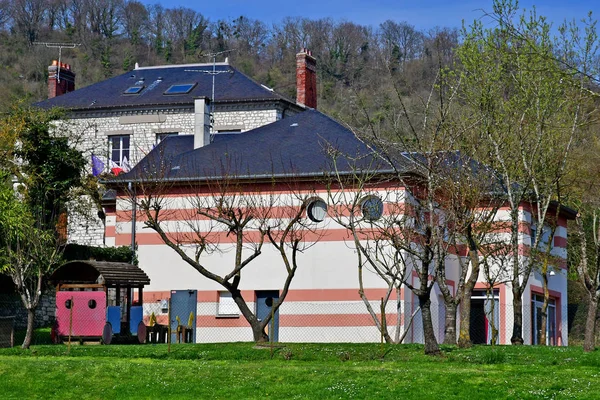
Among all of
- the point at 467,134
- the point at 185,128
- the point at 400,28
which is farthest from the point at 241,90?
the point at 400,28

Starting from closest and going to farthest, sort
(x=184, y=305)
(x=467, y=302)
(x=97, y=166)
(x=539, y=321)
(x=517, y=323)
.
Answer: (x=467, y=302), (x=517, y=323), (x=184, y=305), (x=539, y=321), (x=97, y=166)

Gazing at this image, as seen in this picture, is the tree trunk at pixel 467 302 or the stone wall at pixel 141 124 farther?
the stone wall at pixel 141 124

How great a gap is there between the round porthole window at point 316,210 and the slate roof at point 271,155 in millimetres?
1055

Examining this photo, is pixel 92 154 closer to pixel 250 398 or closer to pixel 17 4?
pixel 250 398

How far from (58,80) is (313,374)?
46174mm

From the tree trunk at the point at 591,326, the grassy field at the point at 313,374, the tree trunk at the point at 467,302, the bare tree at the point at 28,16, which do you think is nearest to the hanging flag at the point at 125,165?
the grassy field at the point at 313,374

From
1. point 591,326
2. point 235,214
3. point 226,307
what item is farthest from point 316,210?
point 591,326

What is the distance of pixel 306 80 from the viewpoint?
5441cm

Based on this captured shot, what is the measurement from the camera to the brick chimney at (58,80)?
201 ft

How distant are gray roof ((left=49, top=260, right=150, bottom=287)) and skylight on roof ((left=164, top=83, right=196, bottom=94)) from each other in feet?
82.6

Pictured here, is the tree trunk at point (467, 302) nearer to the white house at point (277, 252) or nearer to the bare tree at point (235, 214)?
the white house at point (277, 252)

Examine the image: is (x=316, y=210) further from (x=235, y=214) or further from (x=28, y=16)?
(x=28, y=16)

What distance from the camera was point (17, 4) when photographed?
401 ft

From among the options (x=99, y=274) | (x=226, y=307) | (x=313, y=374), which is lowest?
(x=313, y=374)
